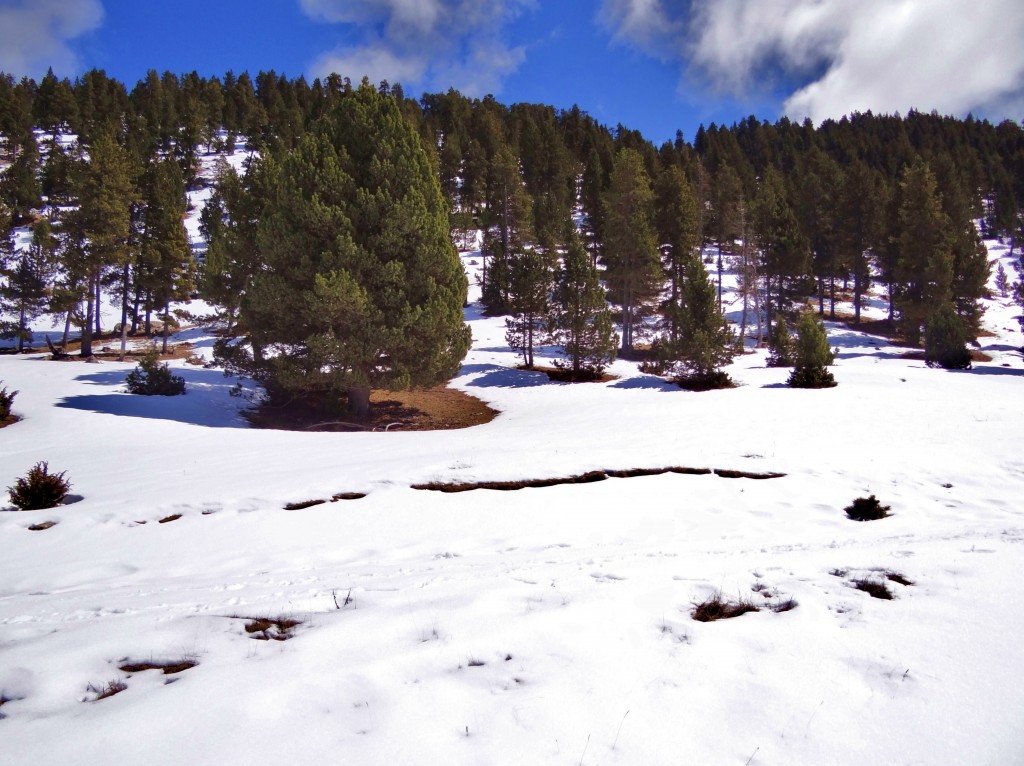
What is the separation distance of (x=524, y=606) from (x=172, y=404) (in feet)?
56.8

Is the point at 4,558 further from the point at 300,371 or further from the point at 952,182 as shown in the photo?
the point at 952,182

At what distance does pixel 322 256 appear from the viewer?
52.4 feet

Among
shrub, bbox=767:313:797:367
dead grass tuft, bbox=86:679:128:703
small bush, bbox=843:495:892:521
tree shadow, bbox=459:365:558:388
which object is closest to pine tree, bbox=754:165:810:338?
shrub, bbox=767:313:797:367

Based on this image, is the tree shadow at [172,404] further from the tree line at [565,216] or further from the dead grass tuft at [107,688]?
the dead grass tuft at [107,688]

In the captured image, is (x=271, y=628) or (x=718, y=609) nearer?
(x=271, y=628)

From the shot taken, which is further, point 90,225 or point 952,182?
point 952,182

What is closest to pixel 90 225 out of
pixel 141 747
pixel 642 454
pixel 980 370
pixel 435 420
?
pixel 435 420

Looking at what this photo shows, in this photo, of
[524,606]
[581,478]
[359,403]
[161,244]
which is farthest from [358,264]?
[161,244]

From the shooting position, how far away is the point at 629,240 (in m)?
31.4

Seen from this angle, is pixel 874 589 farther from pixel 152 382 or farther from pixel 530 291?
pixel 530 291

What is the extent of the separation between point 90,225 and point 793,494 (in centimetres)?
3459

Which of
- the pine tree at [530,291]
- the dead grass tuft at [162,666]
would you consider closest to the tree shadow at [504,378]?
the pine tree at [530,291]

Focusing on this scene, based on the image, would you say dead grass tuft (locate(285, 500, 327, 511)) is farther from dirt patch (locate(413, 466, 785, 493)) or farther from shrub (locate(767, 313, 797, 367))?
shrub (locate(767, 313, 797, 367))

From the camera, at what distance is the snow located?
105 inches
